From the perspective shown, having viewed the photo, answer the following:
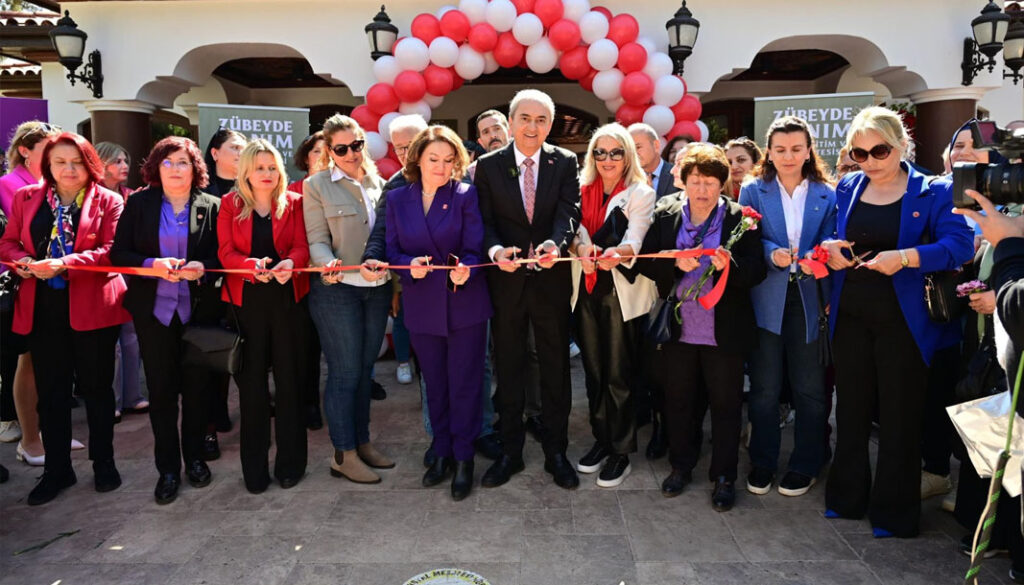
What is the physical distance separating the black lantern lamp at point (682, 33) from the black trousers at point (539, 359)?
5.36 meters

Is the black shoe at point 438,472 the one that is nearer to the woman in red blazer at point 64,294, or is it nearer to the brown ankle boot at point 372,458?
the brown ankle boot at point 372,458

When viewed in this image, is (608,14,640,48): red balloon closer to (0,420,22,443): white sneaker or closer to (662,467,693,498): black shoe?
(662,467,693,498): black shoe

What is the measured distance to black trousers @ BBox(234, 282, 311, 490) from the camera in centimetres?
385

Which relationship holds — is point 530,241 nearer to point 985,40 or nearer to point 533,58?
point 533,58

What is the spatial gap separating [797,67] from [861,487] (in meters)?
9.68

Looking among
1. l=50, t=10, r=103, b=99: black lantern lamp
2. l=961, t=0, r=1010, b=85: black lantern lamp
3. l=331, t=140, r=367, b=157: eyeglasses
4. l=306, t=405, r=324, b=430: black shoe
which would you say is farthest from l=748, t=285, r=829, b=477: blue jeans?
l=50, t=10, r=103, b=99: black lantern lamp

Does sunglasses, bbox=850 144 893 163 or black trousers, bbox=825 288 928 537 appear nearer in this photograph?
sunglasses, bbox=850 144 893 163

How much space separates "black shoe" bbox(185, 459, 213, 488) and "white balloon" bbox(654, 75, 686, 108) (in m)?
5.71

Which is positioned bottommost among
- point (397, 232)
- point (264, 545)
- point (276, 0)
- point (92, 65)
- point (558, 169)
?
point (264, 545)

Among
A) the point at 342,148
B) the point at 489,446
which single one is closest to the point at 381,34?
the point at 342,148


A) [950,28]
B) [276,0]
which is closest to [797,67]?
[950,28]

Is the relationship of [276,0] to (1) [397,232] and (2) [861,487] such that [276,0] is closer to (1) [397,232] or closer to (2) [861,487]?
(1) [397,232]

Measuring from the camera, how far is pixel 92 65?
877 cm

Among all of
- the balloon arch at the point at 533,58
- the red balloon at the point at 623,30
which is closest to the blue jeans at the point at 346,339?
the balloon arch at the point at 533,58
